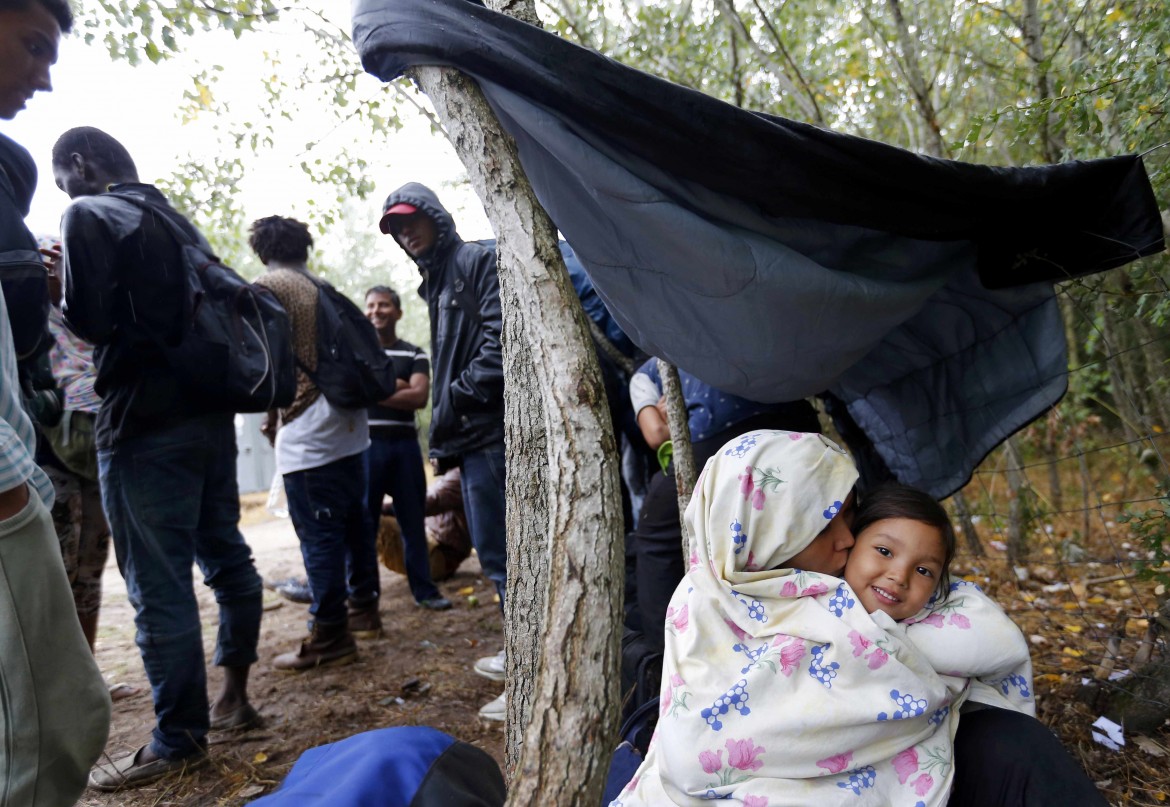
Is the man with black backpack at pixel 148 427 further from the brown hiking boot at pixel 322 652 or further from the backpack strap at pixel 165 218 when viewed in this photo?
the brown hiking boot at pixel 322 652

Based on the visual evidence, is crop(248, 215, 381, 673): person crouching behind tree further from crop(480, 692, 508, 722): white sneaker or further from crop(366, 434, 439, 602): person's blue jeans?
crop(480, 692, 508, 722): white sneaker

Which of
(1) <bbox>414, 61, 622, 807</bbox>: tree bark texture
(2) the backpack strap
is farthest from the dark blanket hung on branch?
(2) the backpack strap

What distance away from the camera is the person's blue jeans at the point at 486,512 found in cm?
325

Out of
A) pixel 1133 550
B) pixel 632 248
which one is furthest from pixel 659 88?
pixel 1133 550

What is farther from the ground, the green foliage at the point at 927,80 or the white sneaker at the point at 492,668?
the green foliage at the point at 927,80

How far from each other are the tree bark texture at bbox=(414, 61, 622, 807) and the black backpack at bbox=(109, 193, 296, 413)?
1.45 metres

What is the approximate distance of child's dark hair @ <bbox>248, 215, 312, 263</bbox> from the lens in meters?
3.74

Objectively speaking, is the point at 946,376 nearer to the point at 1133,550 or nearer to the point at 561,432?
the point at 561,432

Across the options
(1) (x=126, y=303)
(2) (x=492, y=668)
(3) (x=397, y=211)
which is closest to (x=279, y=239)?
(3) (x=397, y=211)

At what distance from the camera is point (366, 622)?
4.19 m

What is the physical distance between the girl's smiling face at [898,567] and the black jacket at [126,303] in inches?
86.5

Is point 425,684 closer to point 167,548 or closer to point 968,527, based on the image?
point 167,548

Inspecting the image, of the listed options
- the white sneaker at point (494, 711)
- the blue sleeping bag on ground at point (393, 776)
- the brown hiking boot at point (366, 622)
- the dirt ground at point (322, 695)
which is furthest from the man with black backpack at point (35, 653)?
the brown hiking boot at point (366, 622)

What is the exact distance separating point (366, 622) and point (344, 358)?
58.3 inches
